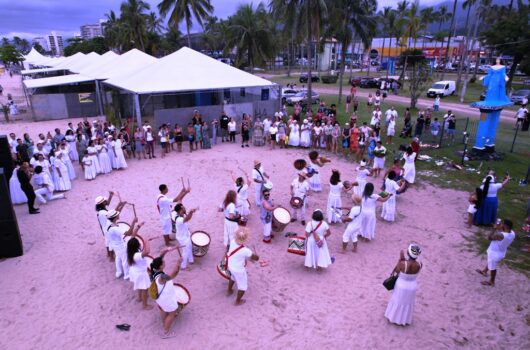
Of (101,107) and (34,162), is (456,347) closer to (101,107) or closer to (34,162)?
(34,162)

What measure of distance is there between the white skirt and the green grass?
13.2 m

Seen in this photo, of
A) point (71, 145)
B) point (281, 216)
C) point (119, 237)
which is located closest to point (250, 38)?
point (71, 145)

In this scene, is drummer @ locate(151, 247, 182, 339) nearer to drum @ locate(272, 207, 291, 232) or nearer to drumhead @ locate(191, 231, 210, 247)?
drumhead @ locate(191, 231, 210, 247)

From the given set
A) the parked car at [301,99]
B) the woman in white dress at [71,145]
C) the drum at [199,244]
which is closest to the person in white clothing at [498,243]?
the drum at [199,244]

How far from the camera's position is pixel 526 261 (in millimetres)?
7895

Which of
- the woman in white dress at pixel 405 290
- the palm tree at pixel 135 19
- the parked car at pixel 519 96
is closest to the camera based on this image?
the woman in white dress at pixel 405 290

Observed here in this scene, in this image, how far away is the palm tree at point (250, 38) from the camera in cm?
3516

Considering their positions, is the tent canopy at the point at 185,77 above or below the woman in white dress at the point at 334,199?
above

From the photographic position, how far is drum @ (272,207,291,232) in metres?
8.61

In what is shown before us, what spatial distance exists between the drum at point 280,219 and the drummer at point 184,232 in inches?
86.2

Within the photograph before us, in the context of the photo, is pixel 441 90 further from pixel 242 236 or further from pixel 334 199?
pixel 242 236

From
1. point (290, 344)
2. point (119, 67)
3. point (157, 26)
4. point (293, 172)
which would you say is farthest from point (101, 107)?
point (157, 26)

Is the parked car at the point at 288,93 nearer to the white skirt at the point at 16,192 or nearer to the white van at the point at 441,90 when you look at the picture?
the white van at the point at 441,90

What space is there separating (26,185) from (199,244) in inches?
245
